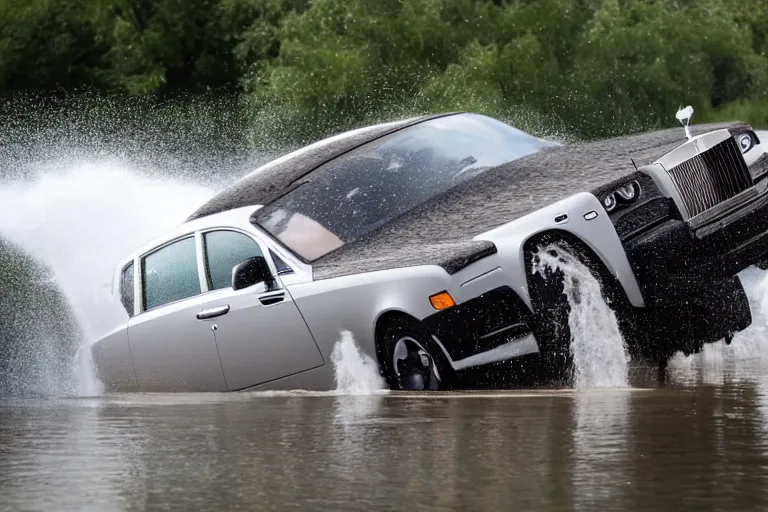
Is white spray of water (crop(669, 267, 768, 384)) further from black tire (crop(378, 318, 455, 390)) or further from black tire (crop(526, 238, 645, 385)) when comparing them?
black tire (crop(378, 318, 455, 390))

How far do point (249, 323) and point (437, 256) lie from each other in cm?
153

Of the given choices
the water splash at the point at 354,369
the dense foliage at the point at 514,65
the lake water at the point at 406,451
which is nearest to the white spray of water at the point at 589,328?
the lake water at the point at 406,451

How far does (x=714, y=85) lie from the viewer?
31438 mm

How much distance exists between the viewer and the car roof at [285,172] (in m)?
11.3

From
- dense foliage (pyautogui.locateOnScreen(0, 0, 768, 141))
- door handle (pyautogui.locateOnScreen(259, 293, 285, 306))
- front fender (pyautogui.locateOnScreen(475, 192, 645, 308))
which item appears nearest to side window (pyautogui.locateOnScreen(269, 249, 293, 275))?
door handle (pyautogui.locateOnScreen(259, 293, 285, 306))

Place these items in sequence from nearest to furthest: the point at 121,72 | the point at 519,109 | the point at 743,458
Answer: the point at 743,458 → the point at 519,109 → the point at 121,72

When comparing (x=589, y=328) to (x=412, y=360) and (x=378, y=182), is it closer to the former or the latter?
(x=412, y=360)

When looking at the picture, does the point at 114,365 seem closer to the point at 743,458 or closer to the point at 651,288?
the point at 651,288

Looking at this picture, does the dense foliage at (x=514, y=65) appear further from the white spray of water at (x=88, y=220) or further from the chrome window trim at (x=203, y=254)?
the chrome window trim at (x=203, y=254)

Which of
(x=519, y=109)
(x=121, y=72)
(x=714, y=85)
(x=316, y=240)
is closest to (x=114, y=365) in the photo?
(x=316, y=240)

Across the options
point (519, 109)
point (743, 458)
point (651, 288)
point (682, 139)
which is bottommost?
point (743, 458)

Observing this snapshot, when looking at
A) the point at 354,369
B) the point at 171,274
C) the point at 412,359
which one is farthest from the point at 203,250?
the point at 412,359

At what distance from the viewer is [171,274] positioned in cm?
1152

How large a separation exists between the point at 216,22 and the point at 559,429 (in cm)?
3180
